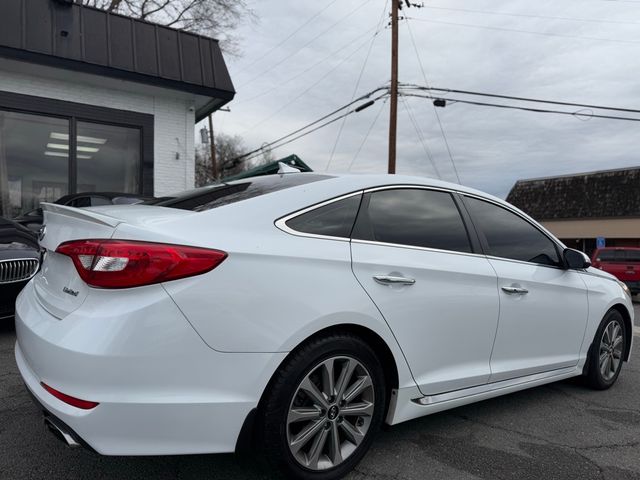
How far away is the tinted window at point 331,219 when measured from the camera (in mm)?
2468

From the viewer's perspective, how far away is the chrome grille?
15.3ft

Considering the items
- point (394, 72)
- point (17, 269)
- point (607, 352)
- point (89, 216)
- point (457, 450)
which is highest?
point (394, 72)

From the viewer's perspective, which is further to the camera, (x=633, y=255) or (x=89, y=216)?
(x=633, y=255)

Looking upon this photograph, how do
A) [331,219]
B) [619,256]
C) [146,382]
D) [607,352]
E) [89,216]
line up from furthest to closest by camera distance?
1. [619,256]
2. [607,352]
3. [331,219]
4. [89,216]
5. [146,382]

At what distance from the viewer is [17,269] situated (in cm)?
477

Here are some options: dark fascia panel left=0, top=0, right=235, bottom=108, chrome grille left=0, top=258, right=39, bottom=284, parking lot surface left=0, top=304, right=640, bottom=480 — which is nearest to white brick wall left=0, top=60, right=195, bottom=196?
dark fascia panel left=0, top=0, right=235, bottom=108

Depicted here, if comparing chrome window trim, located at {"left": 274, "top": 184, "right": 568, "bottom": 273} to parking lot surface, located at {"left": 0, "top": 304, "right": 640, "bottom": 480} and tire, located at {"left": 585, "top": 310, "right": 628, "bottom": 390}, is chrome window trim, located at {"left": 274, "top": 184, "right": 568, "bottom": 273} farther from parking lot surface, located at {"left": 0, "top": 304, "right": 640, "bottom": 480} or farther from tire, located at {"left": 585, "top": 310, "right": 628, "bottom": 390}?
parking lot surface, located at {"left": 0, "top": 304, "right": 640, "bottom": 480}

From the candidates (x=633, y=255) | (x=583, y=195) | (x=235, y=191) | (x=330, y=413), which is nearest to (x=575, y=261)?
(x=330, y=413)

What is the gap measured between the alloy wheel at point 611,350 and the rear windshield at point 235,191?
2.97 meters

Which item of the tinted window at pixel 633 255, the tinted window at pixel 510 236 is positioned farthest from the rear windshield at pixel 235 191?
the tinted window at pixel 633 255

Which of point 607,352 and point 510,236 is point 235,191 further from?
point 607,352

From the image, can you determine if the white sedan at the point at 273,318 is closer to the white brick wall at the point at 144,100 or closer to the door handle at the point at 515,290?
the door handle at the point at 515,290

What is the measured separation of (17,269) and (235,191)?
315 cm

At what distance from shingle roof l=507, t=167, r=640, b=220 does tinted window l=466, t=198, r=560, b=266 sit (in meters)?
36.1
